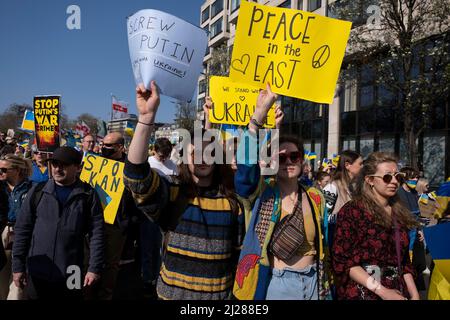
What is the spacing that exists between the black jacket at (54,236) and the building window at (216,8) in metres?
41.1

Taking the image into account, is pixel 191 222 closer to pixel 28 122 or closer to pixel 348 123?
pixel 28 122

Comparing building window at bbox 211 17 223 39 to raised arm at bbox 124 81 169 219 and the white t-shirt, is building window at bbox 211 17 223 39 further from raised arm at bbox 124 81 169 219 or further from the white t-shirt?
raised arm at bbox 124 81 169 219

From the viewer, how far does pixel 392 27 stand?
12.5 meters

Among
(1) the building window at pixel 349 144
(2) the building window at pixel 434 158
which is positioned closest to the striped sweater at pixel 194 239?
(2) the building window at pixel 434 158

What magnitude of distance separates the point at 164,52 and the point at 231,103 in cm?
251

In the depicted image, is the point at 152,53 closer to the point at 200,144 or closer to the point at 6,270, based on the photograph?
the point at 200,144

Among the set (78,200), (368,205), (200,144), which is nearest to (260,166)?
(200,144)

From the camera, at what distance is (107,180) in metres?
3.85

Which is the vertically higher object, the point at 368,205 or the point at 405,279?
the point at 368,205

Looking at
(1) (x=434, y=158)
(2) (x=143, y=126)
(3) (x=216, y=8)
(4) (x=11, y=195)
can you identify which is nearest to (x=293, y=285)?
(2) (x=143, y=126)

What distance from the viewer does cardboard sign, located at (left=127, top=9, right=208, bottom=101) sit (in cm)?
245

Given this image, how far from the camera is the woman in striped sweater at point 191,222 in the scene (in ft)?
7.04

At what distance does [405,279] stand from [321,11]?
21.5m

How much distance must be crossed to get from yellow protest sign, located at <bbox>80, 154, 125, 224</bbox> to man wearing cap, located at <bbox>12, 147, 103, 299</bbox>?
Result: 0.45 meters
